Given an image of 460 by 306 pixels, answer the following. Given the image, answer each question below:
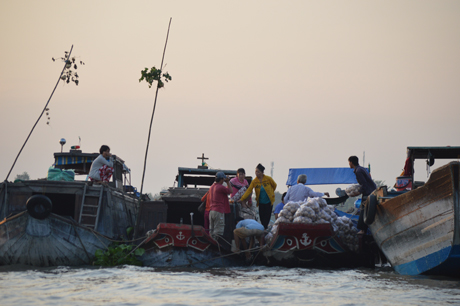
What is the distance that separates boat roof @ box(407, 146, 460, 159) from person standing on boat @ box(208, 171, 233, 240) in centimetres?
385

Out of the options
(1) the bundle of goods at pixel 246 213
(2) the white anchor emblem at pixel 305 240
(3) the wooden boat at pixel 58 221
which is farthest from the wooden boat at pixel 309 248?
(3) the wooden boat at pixel 58 221

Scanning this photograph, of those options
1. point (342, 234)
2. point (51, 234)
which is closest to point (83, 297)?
point (51, 234)

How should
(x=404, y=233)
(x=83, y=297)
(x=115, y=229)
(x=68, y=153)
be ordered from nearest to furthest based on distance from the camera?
1. (x=83, y=297)
2. (x=404, y=233)
3. (x=115, y=229)
4. (x=68, y=153)

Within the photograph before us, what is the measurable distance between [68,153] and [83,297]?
8.54 m

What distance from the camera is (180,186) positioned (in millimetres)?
15320

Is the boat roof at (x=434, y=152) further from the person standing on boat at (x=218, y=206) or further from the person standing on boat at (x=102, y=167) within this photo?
the person standing on boat at (x=102, y=167)

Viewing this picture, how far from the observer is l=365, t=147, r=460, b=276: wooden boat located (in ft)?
26.8

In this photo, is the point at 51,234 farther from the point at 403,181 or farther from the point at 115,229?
the point at 403,181

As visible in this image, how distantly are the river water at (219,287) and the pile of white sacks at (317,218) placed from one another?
3.21ft

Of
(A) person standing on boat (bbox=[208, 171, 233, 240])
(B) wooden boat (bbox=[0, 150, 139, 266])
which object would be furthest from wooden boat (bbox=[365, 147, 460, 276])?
(B) wooden boat (bbox=[0, 150, 139, 266])

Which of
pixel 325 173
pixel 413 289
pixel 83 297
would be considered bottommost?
pixel 83 297

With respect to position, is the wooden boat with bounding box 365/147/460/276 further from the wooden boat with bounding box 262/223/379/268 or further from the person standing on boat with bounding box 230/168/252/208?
the person standing on boat with bounding box 230/168/252/208

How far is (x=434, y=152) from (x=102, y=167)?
7209mm

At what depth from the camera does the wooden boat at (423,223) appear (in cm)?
817
